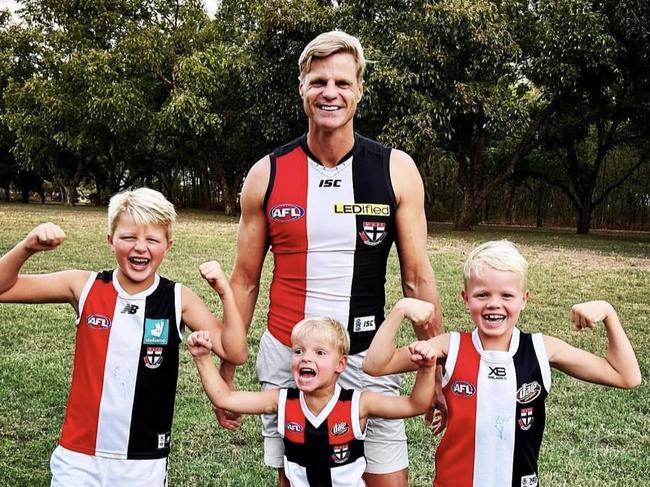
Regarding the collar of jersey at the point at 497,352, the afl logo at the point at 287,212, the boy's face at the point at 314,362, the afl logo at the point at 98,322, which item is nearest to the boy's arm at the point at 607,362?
the collar of jersey at the point at 497,352

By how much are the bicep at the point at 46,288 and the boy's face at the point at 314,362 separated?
0.93 metres

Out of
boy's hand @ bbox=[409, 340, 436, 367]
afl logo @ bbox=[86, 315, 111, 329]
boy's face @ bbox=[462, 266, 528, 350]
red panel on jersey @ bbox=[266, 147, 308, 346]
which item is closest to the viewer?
boy's hand @ bbox=[409, 340, 436, 367]

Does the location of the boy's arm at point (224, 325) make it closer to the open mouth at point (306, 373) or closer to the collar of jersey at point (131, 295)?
the collar of jersey at point (131, 295)

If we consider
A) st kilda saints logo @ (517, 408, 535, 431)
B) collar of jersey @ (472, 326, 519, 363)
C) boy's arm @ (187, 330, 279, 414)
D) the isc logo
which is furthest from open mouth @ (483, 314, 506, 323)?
boy's arm @ (187, 330, 279, 414)

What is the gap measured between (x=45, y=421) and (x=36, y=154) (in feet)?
113

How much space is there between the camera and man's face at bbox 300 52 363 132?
2709 millimetres

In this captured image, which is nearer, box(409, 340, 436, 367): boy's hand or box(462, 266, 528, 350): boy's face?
box(409, 340, 436, 367): boy's hand

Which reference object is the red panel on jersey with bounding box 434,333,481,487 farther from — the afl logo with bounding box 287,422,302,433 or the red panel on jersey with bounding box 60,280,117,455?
the red panel on jersey with bounding box 60,280,117,455

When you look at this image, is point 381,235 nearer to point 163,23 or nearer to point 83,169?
point 163,23

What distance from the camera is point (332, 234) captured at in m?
2.78

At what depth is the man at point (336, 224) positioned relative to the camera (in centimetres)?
275

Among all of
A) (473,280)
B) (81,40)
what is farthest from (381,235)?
(81,40)

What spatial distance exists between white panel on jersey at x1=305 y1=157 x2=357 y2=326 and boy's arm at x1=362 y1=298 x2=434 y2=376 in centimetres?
24

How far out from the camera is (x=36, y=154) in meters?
35.9
